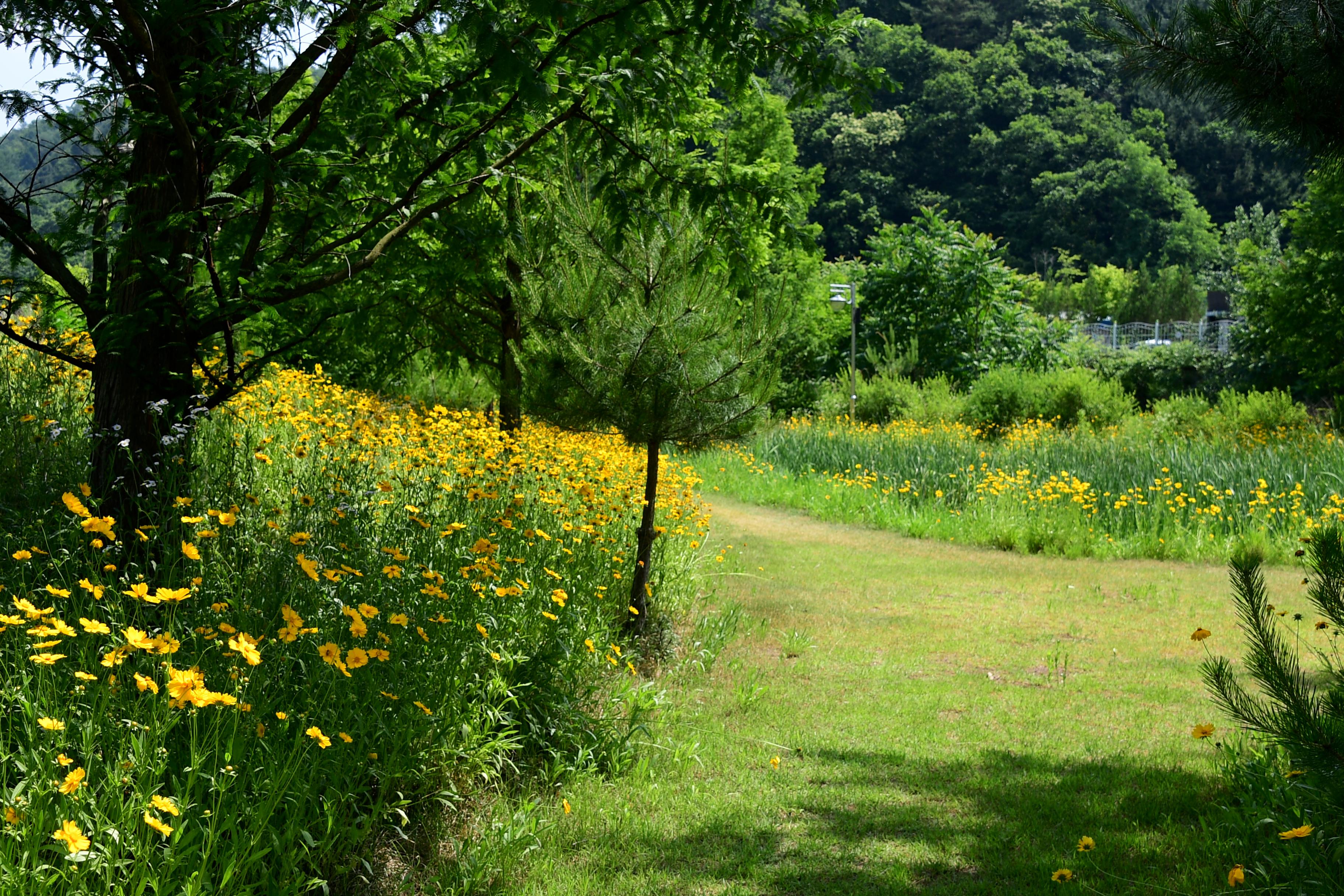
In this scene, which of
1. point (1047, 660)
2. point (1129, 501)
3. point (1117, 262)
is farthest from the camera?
point (1117, 262)

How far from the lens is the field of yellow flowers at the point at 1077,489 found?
9797 millimetres

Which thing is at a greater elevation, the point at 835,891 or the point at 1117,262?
the point at 1117,262

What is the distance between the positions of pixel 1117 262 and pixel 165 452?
7084cm

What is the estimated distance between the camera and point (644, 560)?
5.65 metres

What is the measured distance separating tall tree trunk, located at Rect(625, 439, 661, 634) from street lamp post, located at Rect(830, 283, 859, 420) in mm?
14223

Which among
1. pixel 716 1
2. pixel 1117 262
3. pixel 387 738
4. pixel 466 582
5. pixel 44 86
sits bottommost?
pixel 387 738

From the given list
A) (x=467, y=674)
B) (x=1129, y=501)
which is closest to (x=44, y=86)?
(x=467, y=674)

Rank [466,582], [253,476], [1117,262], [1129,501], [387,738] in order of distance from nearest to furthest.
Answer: [387,738], [466,582], [253,476], [1129,501], [1117,262]

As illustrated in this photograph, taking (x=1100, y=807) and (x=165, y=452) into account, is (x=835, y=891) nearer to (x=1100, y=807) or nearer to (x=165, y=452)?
(x=1100, y=807)

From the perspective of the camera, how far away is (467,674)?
3.45 meters

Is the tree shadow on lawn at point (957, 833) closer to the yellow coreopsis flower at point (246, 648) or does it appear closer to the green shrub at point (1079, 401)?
the yellow coreopsis flower at point (246, 648)

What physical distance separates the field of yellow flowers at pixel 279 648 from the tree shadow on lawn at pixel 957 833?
31.5 inches

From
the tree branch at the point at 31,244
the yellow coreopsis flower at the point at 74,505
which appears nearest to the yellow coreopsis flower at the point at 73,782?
the yellow coreopsis flower at the point at 74,505

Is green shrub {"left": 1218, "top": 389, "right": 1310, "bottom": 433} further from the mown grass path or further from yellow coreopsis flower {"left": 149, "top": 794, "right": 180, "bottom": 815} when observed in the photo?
yellow coreopsis flower {"left": 149, "top": 794, "right": 180, "bottom": 815}
